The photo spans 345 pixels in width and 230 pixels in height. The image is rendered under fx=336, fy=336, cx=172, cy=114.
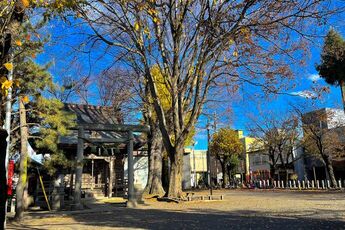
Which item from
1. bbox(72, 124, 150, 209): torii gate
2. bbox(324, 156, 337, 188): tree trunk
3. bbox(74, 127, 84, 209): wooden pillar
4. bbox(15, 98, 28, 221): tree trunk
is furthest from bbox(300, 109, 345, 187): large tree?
bbox(15, 98, 28, 221): tree trunk

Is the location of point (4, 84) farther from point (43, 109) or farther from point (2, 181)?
point (43, 109)

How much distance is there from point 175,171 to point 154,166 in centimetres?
736

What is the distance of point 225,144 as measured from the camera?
39625 mm

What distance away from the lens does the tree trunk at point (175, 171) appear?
55.2ft

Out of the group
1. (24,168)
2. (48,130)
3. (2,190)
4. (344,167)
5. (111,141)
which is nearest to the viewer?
(2,190)

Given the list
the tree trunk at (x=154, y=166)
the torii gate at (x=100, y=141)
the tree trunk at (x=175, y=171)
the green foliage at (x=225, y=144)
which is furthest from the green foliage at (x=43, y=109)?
the green foliage at (x=225, y=144)

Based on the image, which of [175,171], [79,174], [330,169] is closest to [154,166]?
[175,171]

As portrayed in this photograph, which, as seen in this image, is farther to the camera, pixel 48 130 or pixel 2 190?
pixel 48 130

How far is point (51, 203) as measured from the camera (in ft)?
52.1

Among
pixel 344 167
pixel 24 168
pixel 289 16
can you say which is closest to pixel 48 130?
pixel 24 168

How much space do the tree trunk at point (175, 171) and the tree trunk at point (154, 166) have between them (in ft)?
19.9

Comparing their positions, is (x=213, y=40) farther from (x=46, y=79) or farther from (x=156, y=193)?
(x=156, y=193)

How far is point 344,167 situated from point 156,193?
26.9 metres

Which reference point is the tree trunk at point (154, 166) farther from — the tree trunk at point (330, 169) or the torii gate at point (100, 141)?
the tree trunk at point (330, 169)
